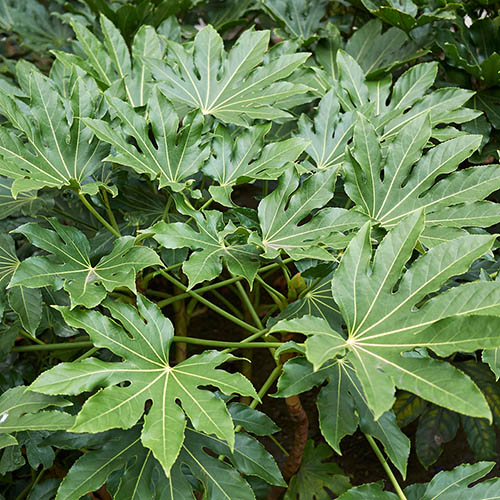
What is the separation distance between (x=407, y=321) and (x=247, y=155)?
54cm

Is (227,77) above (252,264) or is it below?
above

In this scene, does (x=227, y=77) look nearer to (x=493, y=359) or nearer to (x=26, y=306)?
(x=26, y=306)

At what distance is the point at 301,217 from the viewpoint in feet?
3.92

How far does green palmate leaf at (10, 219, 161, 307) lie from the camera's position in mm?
1071

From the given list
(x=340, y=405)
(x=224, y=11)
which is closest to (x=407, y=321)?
(x=340, y=405)

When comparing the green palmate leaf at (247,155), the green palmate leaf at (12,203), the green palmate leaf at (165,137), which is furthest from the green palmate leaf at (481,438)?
the green palmate leaf at (12,203)

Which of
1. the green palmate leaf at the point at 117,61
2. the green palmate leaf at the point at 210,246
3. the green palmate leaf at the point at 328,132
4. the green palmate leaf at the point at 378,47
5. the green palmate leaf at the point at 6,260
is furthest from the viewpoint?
the green palmate leaf at the point at 378,47

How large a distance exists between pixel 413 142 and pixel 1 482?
4.35 feet

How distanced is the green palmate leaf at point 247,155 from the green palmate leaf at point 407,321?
1.14 ft

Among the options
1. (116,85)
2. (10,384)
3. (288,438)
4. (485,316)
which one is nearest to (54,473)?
(10,384)

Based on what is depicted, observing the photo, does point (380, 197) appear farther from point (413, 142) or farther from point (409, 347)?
point (409, 347)

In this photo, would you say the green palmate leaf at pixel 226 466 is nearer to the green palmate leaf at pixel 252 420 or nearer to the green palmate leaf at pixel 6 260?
the green palmate leaf at pixel 252 420

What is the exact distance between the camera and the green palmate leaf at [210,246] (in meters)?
1.07

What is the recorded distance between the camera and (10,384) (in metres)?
1.47
